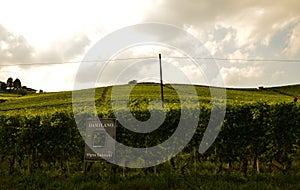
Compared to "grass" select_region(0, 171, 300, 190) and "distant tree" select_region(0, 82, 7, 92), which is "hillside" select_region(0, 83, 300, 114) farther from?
"distant tree" select_region(0, 82, 7, 92)

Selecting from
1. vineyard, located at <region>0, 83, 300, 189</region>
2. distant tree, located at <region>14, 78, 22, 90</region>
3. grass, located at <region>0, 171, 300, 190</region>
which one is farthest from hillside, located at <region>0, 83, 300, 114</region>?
distant tree, located at <region>14, 78, 22, 90</region>

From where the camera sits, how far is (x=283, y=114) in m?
11.6

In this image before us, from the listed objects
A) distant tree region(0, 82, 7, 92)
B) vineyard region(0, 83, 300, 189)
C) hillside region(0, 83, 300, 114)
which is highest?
distant tree region(0, 82, 7, 92)

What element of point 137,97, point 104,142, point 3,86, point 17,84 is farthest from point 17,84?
point 104,142

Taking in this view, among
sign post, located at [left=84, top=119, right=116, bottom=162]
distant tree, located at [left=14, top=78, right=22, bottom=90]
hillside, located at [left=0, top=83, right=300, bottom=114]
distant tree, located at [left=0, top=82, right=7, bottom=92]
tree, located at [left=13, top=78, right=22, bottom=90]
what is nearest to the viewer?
sign post, located at [left=84, top=119, right=116, bottom=162]

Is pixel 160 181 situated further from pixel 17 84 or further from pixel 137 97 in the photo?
pixel 17 84

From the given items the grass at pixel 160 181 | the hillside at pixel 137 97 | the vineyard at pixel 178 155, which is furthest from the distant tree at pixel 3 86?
the grass at pixel 160 181

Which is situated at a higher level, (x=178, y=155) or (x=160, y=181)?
(x=178, y=155)

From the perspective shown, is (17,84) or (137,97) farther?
(17,84)

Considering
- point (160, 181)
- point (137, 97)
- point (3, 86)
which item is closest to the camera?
point (160, 181)

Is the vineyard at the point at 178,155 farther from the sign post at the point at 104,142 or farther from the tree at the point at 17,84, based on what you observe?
the tree at the point at 17,84

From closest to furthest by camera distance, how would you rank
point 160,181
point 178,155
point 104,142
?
point 160,181
point 104,142
point 178,155

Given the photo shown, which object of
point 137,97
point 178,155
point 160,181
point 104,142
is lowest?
point 160,181

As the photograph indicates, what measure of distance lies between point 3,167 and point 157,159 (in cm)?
700
